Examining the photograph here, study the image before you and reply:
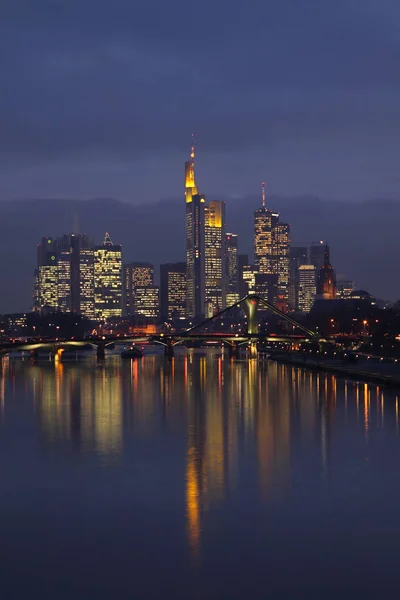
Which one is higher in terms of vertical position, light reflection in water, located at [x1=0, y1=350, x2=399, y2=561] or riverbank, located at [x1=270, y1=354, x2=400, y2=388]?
riverbank, located at [x1=270, y1=354, x2=400, y2=388]

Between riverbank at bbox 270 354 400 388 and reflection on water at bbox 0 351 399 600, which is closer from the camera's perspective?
reflection on water at bbox 0 351 399 600

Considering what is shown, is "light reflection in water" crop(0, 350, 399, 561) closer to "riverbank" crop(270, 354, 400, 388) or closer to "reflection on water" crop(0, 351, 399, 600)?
"reflection on water" crop(0, 351, 399, 600)

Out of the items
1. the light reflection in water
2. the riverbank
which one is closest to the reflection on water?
the light reflection in water

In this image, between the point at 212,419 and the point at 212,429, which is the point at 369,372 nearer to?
the point at 212,419

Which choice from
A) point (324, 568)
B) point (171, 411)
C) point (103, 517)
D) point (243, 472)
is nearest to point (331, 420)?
point (171, 411)

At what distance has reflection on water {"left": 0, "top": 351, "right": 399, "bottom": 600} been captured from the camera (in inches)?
948

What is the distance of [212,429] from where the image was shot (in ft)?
125

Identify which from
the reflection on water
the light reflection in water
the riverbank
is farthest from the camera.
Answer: the riverbank

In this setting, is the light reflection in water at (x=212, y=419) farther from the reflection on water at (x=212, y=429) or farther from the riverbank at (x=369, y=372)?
the riverbank at (x=369, y=372)

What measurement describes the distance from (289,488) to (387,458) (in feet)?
21.2

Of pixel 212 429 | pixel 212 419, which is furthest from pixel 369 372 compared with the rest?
pixel 212 429

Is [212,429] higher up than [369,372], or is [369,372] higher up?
[369,372]

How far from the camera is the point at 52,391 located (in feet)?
202

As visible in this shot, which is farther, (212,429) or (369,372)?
(369,372)
